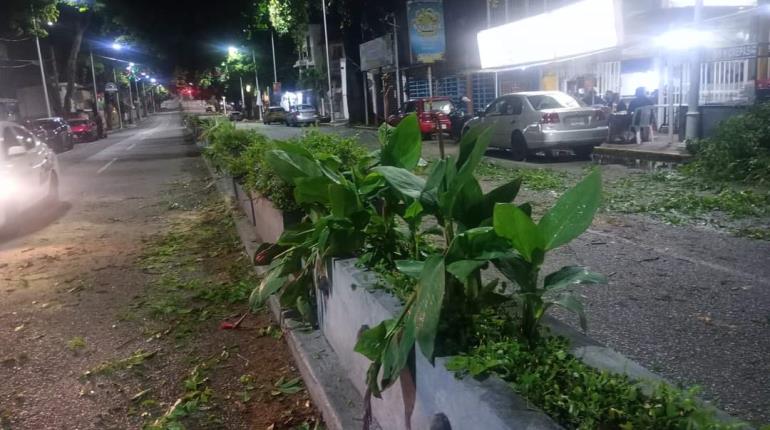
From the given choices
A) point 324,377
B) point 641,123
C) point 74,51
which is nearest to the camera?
point 324,377

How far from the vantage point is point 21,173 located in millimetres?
9438

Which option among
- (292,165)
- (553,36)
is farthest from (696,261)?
(553,36)

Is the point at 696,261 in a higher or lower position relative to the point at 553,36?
lower

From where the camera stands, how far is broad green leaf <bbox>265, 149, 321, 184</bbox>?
147 inches

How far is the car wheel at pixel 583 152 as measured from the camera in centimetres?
1537

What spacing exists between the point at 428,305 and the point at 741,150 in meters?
10.5

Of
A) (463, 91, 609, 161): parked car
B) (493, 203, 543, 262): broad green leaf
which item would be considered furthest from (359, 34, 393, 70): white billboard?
(493, 203, 543, 262): broad green leaf

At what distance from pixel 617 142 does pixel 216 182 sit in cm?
1007

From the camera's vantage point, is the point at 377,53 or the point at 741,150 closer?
the point at 741,150

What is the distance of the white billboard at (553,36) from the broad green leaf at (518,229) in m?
16.9

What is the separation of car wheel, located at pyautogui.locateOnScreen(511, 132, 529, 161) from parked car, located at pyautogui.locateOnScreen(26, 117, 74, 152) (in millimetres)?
20001

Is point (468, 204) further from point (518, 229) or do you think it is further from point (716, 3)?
point (716, 3)

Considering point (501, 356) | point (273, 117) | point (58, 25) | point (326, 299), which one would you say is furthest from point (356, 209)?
point (273, 117)

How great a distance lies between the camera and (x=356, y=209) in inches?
136
